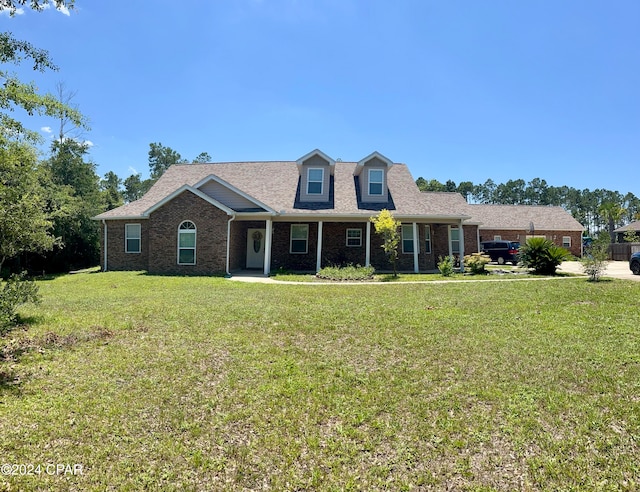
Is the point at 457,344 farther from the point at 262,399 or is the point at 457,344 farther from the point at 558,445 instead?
the point at 262,399

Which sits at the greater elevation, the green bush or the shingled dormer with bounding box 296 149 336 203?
the shingled dormer with bounding box 296 149 336 203

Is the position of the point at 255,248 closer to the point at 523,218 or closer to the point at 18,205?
the point at 18,205

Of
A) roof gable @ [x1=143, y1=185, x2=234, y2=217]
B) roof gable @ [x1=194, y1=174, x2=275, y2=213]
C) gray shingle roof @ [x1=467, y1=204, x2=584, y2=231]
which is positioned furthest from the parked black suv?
roof gable @ [x1=143, y1=185, x2=234, y2=217]

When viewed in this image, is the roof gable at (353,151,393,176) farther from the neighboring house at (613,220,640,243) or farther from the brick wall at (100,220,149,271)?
the neighboring house at (613,220,640,243)

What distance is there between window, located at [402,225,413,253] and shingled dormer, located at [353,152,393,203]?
73.0 inches

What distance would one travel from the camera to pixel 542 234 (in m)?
36.1

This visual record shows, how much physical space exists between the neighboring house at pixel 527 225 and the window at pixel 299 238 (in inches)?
830

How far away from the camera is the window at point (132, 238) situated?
18.7 metres

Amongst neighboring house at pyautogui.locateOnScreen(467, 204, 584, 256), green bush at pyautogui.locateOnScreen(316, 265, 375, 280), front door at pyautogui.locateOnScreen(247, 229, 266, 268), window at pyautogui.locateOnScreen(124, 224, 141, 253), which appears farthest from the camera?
neighboring house at pyautogui.locateOnScreen(467, 204, 584, 256)

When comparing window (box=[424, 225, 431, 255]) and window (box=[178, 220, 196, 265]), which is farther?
window (box=[424, 225, 431, 255])

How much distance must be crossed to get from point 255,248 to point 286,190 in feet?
11.6

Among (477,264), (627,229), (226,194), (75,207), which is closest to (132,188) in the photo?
(75,207)

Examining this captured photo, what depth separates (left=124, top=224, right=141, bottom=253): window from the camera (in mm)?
18656

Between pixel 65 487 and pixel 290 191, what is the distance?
17.6 metres
